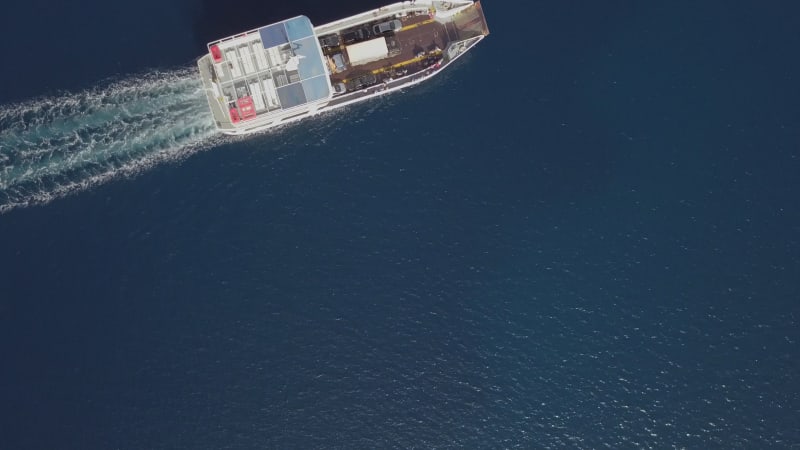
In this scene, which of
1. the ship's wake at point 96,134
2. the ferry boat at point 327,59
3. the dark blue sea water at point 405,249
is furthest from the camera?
the ship's wake at point 96,134

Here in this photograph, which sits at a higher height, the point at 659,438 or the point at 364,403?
the point at 364,403

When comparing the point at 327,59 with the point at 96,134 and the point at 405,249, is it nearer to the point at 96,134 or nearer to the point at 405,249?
the point at 405,249

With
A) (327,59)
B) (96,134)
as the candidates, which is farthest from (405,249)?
A: (96,134)

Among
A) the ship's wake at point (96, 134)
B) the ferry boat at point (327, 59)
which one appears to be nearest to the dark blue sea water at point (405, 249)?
the ship's wake at point (96, 134)

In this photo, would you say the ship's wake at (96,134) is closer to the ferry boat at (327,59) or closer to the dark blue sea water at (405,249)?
the dark blue sea water at (405,249)

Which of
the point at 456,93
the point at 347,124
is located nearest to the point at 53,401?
the point at 347,124

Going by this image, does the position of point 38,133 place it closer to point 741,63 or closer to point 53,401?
point 53,401

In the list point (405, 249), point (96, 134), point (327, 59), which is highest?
point (327, 59)
